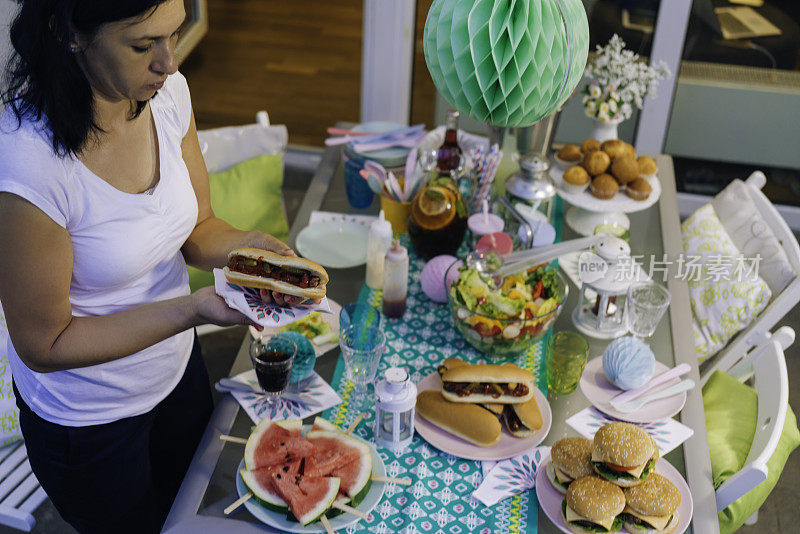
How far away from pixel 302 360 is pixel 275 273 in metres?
0.28

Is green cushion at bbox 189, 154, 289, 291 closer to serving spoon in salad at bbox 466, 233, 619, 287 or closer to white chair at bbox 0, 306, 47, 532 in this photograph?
white chair at bbox 0, 306, 47, 532

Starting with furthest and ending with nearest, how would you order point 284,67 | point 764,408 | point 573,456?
1. point 284,67
2. point 764,408
3. point 573,456

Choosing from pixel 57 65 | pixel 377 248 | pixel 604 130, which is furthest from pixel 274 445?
pixel 604 130

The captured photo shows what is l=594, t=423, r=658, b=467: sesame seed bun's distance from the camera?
1.34 meters

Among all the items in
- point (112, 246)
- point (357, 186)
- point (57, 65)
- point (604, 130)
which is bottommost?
Answer: point (357, 186)

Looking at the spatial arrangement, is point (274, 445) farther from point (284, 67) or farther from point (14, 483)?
point (284, 67)

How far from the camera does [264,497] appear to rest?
1.36m

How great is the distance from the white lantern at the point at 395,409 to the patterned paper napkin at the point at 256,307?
0.61ft

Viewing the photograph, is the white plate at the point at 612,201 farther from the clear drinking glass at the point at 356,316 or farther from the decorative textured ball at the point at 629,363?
the clear drinking glass at the point at 356,316

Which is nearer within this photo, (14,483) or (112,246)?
(112,246)

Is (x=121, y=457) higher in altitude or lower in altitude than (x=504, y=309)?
lower

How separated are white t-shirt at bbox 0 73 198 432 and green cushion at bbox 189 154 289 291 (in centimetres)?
100

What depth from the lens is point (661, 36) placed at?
341cm

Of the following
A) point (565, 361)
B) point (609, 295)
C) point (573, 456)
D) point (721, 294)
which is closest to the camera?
point (573, 456)
